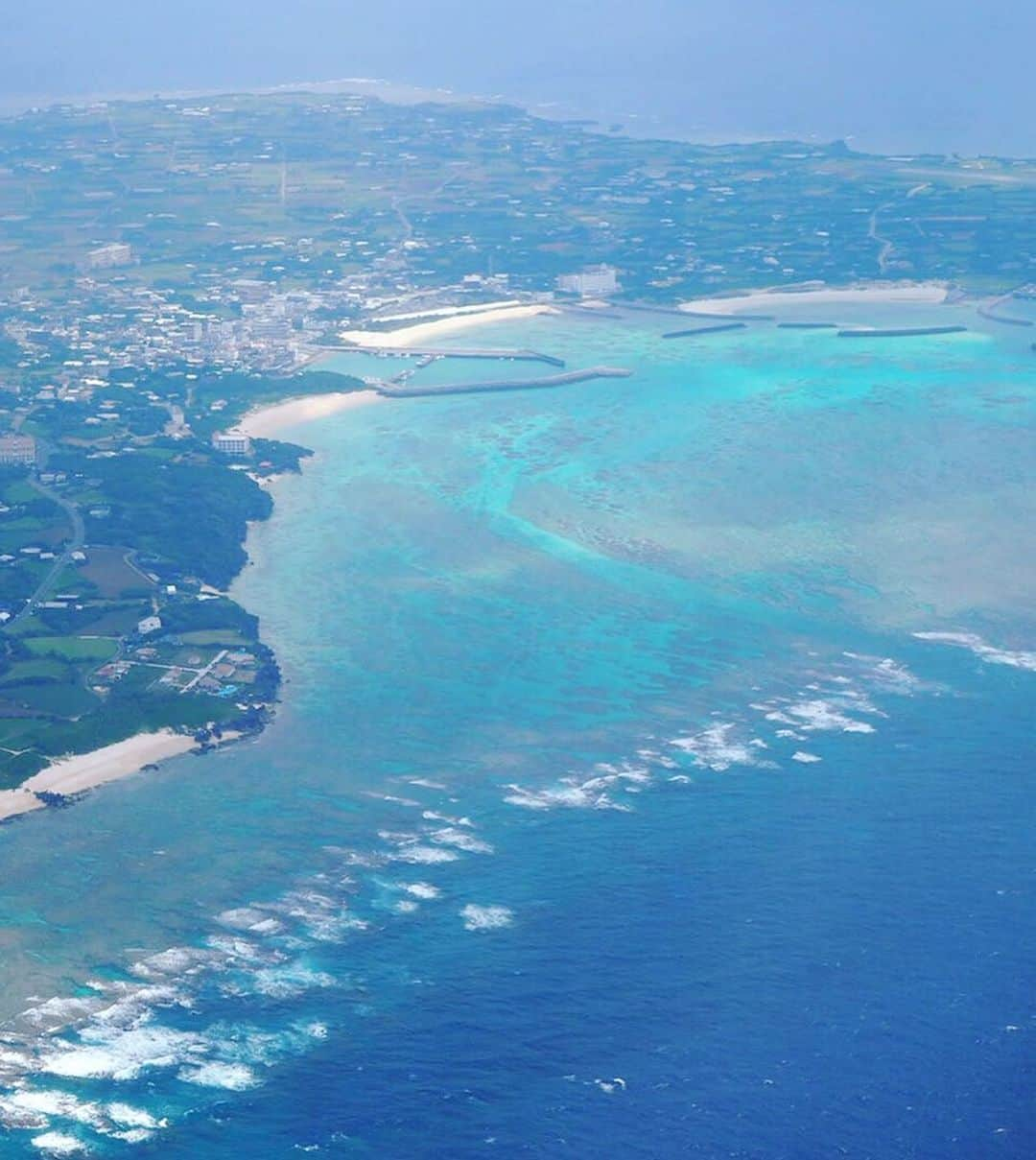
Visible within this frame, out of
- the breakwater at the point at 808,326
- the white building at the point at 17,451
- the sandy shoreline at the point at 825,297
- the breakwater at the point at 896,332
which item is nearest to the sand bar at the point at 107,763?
the white building at the point at 17,451

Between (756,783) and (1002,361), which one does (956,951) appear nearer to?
(756,783)

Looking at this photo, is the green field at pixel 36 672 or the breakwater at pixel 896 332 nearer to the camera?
the green field at pixel 36 672

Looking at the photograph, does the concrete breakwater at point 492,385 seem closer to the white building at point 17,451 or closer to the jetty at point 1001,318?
the white building at point 17,451

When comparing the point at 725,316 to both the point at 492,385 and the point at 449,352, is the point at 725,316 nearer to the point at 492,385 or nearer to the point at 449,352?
the point at 449,352

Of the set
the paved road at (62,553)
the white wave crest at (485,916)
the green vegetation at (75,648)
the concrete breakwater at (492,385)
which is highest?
the concrete breakwater at (492,385)

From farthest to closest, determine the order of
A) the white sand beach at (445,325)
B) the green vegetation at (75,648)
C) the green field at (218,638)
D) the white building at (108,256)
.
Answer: the white building at (108,256) → the white sand beach at (445,325) → the green field at (218,638) → the green vegetation at (75,648)

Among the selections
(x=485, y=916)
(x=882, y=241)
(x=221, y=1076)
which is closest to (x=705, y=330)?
(x=882, y=241)

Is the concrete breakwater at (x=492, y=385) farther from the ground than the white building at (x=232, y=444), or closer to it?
farther from the ground

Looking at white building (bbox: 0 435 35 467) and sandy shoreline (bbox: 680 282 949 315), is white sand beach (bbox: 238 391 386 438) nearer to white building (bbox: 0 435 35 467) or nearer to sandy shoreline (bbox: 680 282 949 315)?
white building (bbox: 0 435 35 467)

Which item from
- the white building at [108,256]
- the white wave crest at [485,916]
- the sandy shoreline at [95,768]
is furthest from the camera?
the white building at [108,256]
